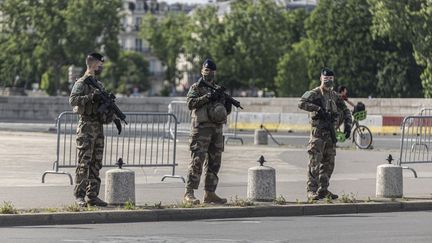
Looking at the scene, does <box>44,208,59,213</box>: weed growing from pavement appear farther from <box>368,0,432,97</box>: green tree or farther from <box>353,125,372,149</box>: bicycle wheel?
<box>368,0,432,97</box>: green tree

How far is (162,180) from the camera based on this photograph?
20016 mm

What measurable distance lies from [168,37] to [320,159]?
107370mm

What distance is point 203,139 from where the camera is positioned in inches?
619

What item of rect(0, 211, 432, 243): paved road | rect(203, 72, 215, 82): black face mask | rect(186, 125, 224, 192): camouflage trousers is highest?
rect(203, 72, 215, 82): black face mask

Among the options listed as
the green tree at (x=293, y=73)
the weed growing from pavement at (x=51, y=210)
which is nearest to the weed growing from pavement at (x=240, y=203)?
the weed growing from pavement at (x=51, y=210)

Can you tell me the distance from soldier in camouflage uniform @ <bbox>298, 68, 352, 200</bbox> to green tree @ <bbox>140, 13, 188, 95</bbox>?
342ft

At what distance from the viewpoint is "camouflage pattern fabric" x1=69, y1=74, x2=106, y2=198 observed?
49.9ft

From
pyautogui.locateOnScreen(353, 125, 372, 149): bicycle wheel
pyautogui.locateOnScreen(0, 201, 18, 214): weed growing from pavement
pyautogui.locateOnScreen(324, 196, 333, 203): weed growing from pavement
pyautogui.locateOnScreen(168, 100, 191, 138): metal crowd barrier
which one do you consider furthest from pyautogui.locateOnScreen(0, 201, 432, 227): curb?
pyautogui.locateOnScreen(168, 100, 191, 138): metal crowd barrier

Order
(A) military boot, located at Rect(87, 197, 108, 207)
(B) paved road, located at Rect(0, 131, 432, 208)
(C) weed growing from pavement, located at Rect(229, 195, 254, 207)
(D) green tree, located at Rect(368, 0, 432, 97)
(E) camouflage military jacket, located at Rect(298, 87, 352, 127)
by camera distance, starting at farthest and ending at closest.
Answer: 1. (D) green tree, located at Rect(368, 0, 432, 97)
2. (B) paved road, located at Rect(0, 131, 432, 208)
3. (E) camouflage military jacket, located at Rect(298, 87, 352, 127)
4. (C) weed growing from pavement, located at Rect(229, 195, 254, 207)
5. (A) military boot, located at Rect(87, 197, 108, 207)

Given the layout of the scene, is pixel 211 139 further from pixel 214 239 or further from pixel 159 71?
pixel 159 71

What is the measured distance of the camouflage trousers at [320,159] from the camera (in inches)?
658

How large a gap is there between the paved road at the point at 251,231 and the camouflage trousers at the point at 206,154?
95 cm

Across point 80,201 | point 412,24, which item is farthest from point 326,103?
point 412,24

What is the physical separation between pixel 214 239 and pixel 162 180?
7077mm
